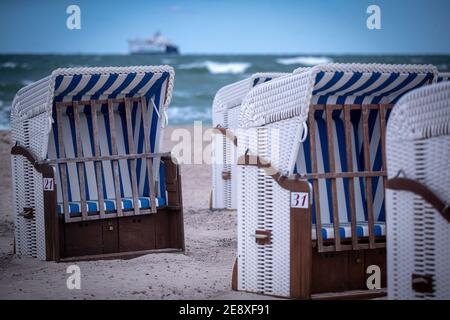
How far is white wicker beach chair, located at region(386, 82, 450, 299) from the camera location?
187 inches

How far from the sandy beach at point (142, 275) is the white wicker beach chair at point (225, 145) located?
135 centimetres

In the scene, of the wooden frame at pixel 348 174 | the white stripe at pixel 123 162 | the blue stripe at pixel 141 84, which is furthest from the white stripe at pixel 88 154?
the wooden frame at pixel 348 174

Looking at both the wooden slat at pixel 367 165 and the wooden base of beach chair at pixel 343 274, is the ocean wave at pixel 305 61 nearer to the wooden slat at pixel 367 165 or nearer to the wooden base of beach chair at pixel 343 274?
the wooden slat at pixel 367 165

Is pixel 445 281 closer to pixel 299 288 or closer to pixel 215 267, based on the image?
pixel 299 288

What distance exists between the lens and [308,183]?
5.57 m

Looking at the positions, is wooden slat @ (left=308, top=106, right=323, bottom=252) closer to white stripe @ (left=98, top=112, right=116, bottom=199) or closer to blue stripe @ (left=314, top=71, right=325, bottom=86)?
blue stripe @ (left=314, top=71, right=325, bottom=86)

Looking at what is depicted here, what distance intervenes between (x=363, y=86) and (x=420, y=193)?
1.41 metres

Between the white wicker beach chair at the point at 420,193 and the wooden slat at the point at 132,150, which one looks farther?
the wooden slat at the point at 132,150

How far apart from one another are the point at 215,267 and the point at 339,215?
1.31 meters

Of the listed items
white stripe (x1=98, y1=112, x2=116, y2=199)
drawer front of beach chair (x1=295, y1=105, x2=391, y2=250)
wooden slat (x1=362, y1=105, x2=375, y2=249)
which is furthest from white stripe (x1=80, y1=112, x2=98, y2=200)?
wooden slat (x1=362, y1=105, x2=375, y2=249)

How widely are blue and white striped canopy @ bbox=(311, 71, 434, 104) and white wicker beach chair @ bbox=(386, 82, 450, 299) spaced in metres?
0.88

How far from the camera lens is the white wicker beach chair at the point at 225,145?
10094 millimetres

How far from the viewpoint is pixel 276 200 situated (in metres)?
5.71

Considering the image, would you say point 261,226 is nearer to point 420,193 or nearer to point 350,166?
point 350,166
